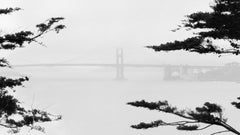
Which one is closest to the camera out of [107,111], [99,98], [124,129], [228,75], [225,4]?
[225,4]

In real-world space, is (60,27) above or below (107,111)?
above

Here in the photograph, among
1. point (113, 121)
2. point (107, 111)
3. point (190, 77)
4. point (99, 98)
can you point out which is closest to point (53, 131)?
point (113, 121)

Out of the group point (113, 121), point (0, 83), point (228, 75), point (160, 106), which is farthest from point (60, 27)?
point (228, 75)

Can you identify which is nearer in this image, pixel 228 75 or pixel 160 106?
pixel 160 106

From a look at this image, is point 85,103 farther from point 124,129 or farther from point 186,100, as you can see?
point 124,129

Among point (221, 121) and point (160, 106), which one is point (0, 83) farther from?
point (221, 121)

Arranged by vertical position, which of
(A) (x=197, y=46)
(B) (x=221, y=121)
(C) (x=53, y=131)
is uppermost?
(A) (x=197, y=46)

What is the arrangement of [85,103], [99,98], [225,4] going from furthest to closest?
[99,98]
[85,103]
[225,4]

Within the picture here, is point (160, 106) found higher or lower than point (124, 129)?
higher

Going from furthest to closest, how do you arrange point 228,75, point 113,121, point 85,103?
point 228,75 < point 85,103 < point 113,121
